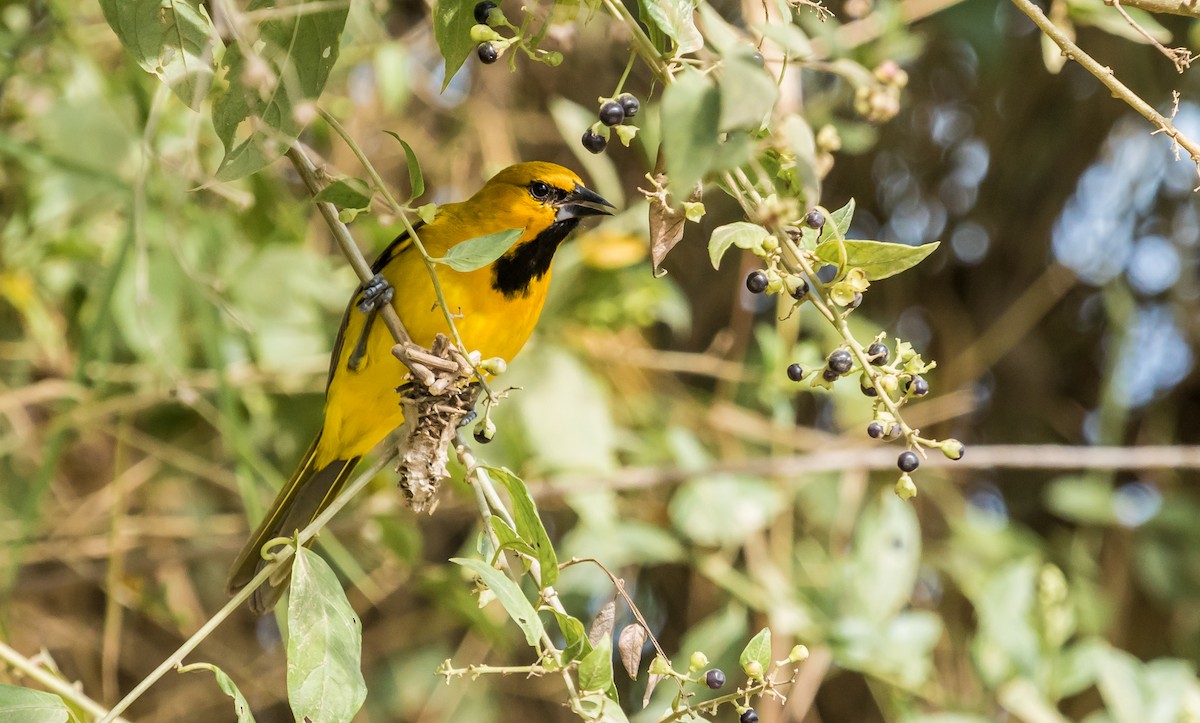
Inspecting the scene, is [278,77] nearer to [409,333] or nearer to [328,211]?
[328,211]

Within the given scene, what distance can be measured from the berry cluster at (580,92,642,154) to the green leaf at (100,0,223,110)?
0.55m

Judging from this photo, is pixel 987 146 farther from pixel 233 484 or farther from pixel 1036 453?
pixel 233 484

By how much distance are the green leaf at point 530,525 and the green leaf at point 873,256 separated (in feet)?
1.60

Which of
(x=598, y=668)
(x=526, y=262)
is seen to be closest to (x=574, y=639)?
(x=598, y=668)

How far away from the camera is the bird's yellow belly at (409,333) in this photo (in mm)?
2602

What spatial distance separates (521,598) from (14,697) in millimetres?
644

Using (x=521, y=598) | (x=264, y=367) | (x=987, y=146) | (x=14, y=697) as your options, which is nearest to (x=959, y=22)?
(x=987, y=146)

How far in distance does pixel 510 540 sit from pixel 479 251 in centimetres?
37

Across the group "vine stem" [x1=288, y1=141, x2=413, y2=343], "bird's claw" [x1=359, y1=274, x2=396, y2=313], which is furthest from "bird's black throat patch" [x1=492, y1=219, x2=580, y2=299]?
"vine stem" [x1=288, y1=141, x2=413, y2=343]

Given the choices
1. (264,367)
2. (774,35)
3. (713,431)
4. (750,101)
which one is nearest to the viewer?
(750,101)

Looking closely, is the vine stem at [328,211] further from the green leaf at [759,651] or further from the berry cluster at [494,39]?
the green leaf at [759,651]

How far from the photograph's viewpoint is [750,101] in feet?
3.45

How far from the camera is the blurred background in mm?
3285

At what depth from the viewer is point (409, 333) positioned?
103 inches
